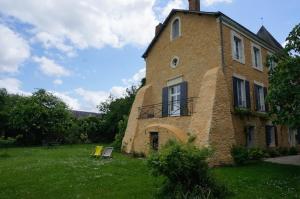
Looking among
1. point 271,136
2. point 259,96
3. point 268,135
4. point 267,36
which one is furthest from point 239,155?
point 267,36

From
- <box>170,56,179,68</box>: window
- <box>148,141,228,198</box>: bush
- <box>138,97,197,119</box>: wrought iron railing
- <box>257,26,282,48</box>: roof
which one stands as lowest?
<box>148,141,228,198</box>: bush

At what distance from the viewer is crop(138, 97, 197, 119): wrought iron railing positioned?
1571 centimetres

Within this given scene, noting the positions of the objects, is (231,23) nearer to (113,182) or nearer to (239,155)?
(239,155)

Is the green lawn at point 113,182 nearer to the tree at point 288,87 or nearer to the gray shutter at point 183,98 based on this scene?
the tree at point 288,87

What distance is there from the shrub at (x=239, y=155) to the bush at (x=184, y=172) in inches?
231

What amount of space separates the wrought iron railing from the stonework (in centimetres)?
34

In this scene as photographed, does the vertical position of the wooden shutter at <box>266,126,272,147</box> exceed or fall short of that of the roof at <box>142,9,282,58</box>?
it falls short

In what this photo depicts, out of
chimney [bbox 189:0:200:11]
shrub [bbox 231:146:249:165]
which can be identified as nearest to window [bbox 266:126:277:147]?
shrub [bbox 231:146:249:165]

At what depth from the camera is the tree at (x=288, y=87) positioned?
10203mm

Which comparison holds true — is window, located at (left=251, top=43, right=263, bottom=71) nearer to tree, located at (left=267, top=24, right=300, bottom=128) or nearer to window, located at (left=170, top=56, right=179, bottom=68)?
window, located at (left=170, top=56, right=179, bottom=68)

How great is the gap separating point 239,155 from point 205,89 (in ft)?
12.6

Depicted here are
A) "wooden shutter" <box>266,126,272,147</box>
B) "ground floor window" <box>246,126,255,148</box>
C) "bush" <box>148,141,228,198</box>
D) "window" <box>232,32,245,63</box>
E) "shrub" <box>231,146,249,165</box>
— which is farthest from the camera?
"wooden shutter" <box>266,126,272,147</box>

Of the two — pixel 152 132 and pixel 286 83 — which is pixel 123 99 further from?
pixel 286 83

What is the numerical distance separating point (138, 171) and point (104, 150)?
585cm
